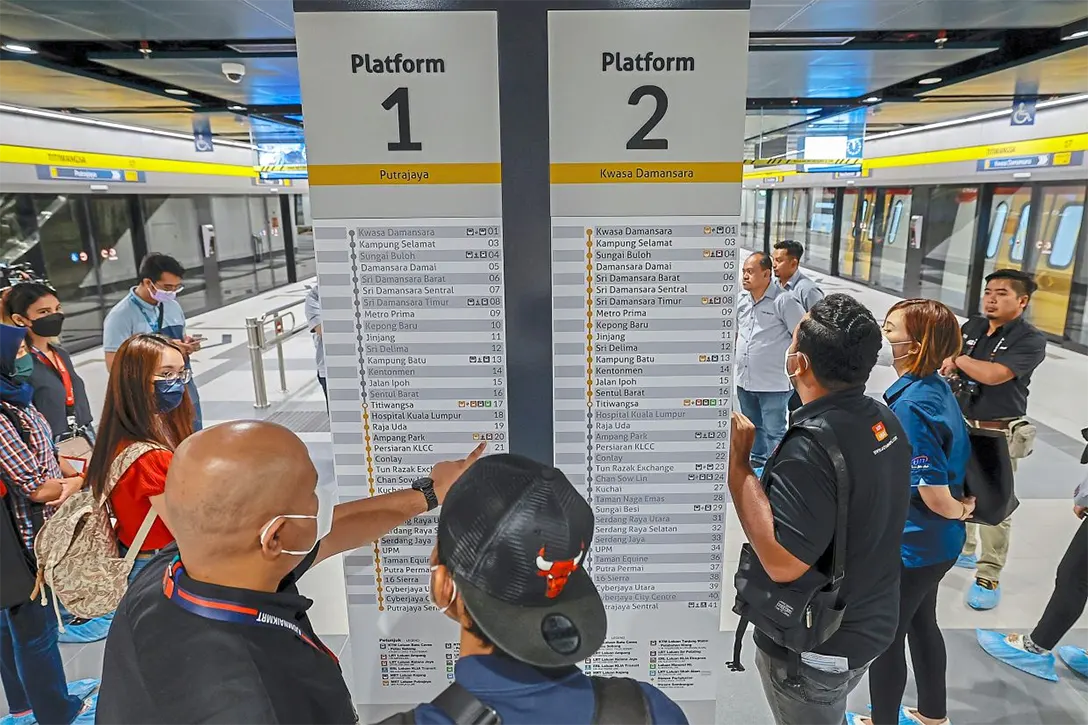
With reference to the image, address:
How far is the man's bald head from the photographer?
4.15ft

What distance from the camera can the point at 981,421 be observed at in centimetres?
392

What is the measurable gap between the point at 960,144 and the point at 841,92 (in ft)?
12.2

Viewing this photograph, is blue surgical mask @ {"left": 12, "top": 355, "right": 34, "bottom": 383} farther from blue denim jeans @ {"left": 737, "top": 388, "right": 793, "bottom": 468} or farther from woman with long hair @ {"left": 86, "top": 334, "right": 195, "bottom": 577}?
blue denim jeans @ {"left": 737, "top": 388, "right": 793, "bottom": 468}

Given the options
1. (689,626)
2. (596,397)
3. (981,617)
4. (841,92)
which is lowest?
(981,617)

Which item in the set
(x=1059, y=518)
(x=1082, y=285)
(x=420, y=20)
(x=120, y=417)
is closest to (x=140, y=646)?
(x=120, y=417)

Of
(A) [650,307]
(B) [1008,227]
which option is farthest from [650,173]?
(B) [1008,227]

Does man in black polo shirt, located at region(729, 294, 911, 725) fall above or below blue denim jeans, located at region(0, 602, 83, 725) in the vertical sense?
above

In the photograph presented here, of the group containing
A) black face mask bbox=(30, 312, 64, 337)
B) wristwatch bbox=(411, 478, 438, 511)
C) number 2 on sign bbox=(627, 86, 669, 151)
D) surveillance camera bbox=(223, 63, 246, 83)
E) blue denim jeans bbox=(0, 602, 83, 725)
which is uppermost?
surveillance camera bbox=(223, 63, 246, 83)

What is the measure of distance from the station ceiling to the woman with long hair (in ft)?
9.63

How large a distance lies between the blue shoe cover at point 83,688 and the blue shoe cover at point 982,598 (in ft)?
15.0

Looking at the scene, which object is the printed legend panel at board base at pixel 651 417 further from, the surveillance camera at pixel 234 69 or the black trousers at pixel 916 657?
the surveillance camera at pixel 234 69

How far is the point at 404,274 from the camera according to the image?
1.79 m

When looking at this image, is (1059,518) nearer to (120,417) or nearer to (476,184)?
(476,184)

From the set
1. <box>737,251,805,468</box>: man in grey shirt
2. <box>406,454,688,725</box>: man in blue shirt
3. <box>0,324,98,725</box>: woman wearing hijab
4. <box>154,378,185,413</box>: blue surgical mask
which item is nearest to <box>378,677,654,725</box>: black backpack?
<box>406,454,688,725</box>: man in blue shirt
